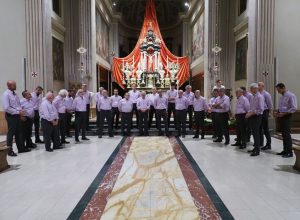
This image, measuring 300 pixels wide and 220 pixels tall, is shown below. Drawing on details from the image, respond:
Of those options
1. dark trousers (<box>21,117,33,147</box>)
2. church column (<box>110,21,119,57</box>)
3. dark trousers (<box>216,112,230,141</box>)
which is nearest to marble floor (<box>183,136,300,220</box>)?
dark trousers (<box>216,112,230,141</box>)

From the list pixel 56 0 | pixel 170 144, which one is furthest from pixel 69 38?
pixel 170 144

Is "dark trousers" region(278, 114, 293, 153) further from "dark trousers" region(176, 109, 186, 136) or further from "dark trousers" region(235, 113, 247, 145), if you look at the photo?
"dark trousers" region(176, 109, 186, 136)

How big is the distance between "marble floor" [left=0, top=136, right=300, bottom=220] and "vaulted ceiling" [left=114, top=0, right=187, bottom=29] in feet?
62.7

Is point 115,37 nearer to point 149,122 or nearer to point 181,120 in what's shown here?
point 149,122

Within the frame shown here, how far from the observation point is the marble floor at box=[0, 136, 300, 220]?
353 cm

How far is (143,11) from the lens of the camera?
992 inches

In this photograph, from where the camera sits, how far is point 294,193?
4.07 metres

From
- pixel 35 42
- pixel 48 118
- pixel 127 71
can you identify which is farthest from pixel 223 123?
pixel 127 71

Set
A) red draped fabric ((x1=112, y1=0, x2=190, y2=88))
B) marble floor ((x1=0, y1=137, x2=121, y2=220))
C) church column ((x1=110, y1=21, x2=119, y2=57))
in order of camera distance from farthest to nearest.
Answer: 1. church column ((x1=110, y1=21, x2=119, y2=57))
2. red draped fabric ((x1=112, y1=0, x2=190, y2=88))
3. marble floor ((x1=0, y1=137, x2=121, y2=220))

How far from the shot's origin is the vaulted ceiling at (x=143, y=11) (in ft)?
79.4

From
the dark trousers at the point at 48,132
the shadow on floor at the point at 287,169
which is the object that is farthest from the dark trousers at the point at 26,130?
the shadow on floor at the point at 287,169

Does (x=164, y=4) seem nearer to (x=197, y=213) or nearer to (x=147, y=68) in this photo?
(x=147, y=68)

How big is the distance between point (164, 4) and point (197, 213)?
23827 mm

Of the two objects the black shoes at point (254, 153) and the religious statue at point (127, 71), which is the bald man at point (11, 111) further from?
the religious statue at point (127, 71)
